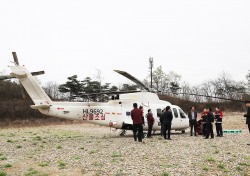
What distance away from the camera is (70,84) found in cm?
6512

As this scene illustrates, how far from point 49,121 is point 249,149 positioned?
A: 38621 millimetres

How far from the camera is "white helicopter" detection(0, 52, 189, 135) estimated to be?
15953 millimetres

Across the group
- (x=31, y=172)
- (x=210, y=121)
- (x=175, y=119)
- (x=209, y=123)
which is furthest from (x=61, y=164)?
(x=175, y=119)

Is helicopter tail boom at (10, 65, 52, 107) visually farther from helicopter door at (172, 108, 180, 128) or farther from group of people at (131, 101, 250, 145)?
helicopter door at (172, 108, 180, 128)

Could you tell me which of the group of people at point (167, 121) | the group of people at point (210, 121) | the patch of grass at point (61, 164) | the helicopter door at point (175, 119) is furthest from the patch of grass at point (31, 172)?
the helicopter door at point (175, 119)

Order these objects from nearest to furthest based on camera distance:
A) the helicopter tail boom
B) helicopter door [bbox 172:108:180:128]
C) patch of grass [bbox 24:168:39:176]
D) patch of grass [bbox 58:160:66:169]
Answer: patch of grass [bbox 24:168:39:176] < patch of grass [bbox 58:160:66:169] < the helicopter tail boom < helicopter door [bbox 172:108:180:128]

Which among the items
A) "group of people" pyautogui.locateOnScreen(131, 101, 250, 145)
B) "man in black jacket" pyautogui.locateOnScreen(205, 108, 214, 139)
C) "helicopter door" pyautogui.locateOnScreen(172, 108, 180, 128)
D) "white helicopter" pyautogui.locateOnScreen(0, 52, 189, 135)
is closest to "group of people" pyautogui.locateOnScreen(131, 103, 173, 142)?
"group of people" pyautogui.locateOnScreen(131, 101, 250, 145)

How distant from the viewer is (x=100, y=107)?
17875 mm

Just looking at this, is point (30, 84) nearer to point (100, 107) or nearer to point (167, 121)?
point (100, 107)

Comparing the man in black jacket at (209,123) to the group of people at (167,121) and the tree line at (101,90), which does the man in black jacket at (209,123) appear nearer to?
the group of people at (167,121)

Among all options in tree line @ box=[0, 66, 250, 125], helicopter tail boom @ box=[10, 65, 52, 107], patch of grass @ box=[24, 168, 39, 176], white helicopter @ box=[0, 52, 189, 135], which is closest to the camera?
patch of grass @ box=[24, 168, 39, 176]

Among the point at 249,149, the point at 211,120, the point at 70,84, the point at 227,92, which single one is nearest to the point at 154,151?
the point at 249,149

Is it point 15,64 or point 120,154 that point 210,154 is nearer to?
point 120,154

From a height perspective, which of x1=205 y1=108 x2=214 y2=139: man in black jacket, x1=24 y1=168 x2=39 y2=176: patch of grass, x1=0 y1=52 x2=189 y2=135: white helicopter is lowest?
x1=24 y1=168 x2=39 y2=176: patch of grass
